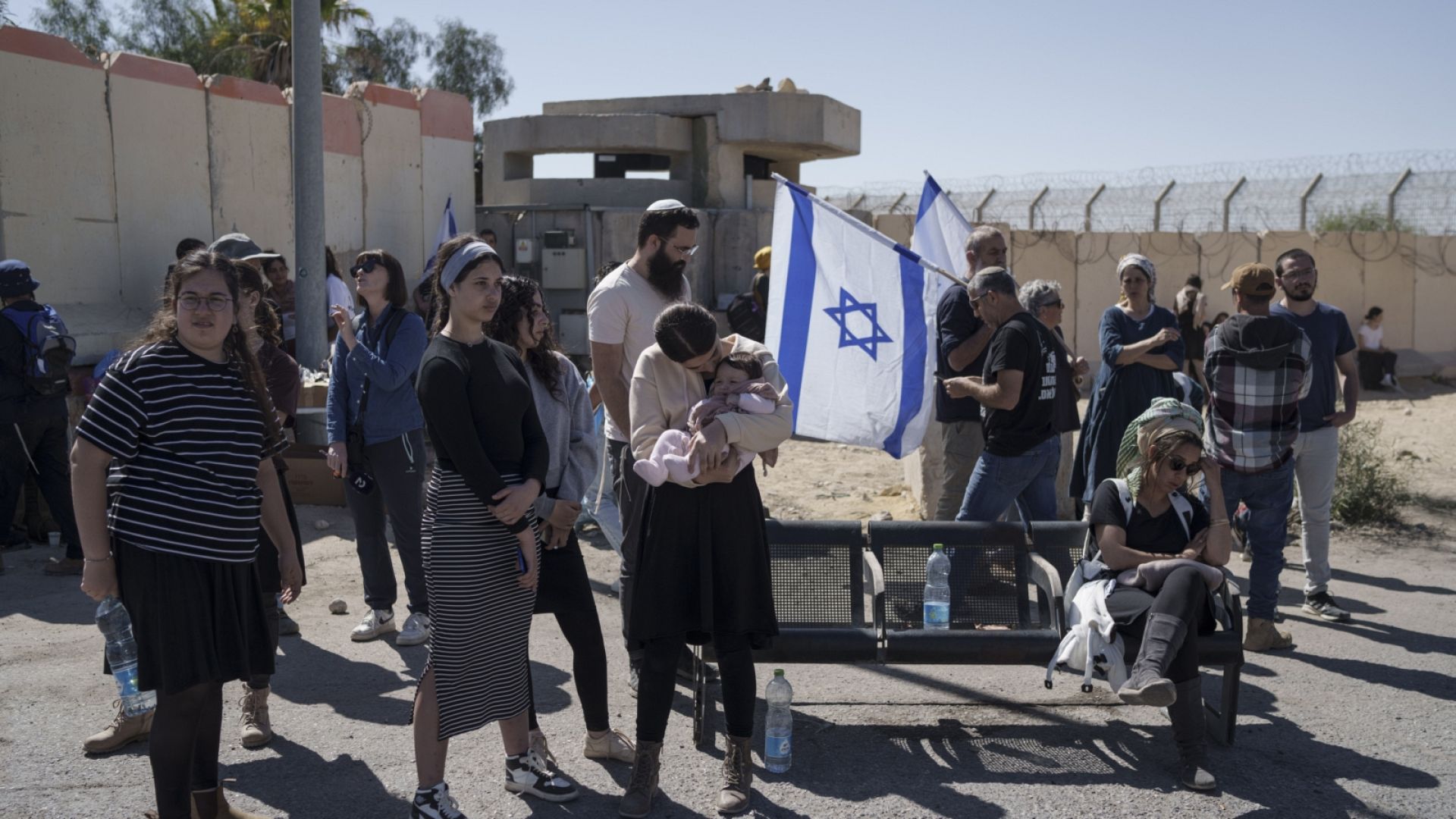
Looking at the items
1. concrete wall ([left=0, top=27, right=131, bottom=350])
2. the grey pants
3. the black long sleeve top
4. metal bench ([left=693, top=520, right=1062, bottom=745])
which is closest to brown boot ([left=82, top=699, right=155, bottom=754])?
the grey pants

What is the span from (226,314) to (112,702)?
2.29 m

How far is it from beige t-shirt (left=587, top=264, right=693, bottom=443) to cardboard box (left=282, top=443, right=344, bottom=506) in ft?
15.8

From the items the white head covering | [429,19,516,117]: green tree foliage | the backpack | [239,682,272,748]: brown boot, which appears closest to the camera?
[239,682,272,748]: brown boot

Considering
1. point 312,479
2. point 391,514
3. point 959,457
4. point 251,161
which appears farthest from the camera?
point 251,161

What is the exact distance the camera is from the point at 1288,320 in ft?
19.0

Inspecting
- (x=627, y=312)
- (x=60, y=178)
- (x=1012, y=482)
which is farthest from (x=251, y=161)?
(x=1012, y=482)

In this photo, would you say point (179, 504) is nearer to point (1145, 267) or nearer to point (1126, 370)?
point (1126, 370)

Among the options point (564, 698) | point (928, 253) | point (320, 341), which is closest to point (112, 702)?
point (564, 698)

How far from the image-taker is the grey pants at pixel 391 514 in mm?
5598

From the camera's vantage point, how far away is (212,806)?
3650 mm

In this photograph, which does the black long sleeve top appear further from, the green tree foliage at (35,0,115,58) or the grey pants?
the green tree foliage at (35,0,115,58)

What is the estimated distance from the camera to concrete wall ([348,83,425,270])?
45.7ft

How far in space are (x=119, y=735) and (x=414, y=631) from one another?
5.24ft

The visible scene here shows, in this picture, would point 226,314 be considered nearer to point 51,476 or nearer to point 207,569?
point 207,569
